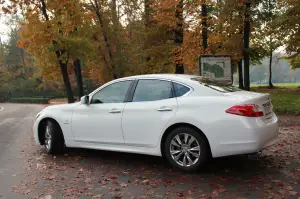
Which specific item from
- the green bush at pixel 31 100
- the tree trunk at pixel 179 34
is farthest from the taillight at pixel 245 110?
the green bush at pixel 31 100

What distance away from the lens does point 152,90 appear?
20.0 ft

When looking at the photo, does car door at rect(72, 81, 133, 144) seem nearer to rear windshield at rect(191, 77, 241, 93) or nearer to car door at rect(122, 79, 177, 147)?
car door at rect(122, 79, 177, 147)

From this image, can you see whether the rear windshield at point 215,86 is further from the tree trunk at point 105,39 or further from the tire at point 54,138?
the tree trunk at point 105,39

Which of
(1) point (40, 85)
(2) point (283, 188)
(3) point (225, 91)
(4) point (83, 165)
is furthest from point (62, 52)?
(1) point (40, 85)

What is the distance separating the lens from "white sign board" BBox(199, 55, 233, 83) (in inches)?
464

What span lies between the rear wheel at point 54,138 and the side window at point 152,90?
2202 millimetres

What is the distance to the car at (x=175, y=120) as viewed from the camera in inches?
201

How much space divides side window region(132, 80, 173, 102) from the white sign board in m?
5.90

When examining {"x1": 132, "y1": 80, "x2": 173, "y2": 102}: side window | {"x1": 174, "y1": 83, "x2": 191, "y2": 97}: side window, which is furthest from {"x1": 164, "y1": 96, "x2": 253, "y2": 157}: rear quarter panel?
{"x1": 132, "y1": 80, "x2": 173, "y2": 102}: side window

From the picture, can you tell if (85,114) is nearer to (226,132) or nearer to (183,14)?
(226,132)

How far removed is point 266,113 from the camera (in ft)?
18.0

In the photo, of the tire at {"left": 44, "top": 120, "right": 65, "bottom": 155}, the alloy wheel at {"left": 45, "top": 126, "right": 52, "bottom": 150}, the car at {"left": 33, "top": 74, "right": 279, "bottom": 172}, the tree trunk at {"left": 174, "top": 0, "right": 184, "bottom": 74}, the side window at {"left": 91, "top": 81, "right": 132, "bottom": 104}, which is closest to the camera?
the car at {"left": 33, "top": 74, "right": 279, "bottom": 172}

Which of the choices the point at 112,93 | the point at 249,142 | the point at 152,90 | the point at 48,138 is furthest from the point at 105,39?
the point at 249,142

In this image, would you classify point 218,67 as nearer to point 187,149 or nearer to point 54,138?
point 54,138
